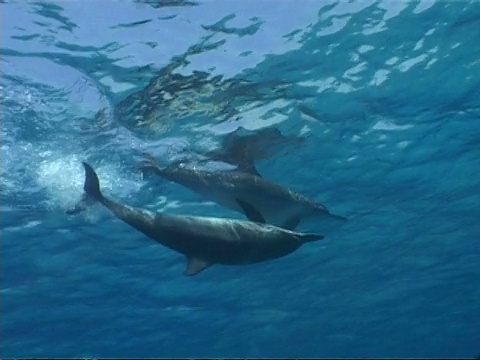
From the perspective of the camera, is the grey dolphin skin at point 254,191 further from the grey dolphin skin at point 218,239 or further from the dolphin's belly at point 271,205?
the grey dolphin skin at point 218,239

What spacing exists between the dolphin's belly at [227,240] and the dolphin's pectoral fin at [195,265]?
0.18 feet

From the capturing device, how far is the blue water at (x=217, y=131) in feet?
36.5

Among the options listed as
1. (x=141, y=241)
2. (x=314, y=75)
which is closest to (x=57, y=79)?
(x=314, y=75)

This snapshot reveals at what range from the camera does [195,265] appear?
22.4 ft

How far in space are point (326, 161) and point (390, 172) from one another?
9.48ft

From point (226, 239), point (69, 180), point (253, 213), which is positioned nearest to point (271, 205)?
point (253, 213)

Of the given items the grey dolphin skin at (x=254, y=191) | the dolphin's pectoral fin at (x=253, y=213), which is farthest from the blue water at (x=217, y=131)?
the dolphin's pectoral fin at (x=253, y=213)

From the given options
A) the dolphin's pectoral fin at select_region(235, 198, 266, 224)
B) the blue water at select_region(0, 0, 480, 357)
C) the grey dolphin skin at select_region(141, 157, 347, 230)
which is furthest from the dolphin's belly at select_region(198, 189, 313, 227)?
the dolphin's pectoral fin at select_region(235, 198, 266, 224)

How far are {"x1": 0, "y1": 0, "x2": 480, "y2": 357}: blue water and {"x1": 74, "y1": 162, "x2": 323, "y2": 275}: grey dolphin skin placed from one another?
5190 mm

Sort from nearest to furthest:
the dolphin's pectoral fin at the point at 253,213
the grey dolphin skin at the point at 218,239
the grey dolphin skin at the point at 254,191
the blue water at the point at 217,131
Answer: the grey dolphin skin at the point at 218,239
the dolphin's pectoral fin at the point at 253,213
the blue water at the point at 217,131
the grey dolphin skin at the point at 254,191

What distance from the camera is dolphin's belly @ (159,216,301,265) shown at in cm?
675

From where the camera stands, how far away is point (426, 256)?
97.6 ft

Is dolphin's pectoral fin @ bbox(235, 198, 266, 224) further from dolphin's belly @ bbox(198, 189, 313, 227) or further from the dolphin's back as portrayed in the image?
dolphin's belly @ bbox(198, 189, 313, 227)

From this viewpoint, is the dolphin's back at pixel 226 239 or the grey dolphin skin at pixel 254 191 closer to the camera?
the dolphin's back at pixel 226 239
